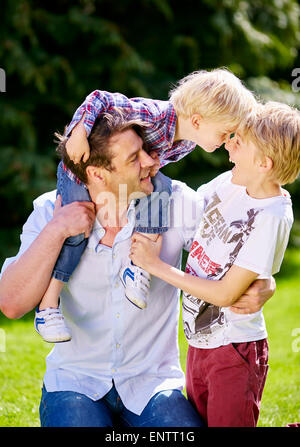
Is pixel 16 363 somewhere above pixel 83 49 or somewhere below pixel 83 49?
below

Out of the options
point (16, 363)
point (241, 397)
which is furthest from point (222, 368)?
point (16, 363)

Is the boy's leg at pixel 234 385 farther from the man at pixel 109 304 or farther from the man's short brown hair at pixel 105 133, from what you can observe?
the man's short brown hair at pixel 105 133

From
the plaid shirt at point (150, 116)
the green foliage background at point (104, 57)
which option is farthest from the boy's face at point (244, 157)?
the green foliage background at point (104, 57)

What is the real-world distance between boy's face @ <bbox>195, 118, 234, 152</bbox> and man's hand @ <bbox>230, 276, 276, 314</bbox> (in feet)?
2.48

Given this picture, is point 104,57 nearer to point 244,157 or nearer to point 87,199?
point 87,199

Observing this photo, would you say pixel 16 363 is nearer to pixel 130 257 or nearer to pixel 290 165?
pixel 130 257

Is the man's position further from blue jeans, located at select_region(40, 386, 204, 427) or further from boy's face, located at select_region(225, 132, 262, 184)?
boy's face, located at select_region(225, 132, 262, 184)

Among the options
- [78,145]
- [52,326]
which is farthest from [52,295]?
[78,145]

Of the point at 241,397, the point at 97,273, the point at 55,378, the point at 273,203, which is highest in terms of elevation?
the point at 273,203

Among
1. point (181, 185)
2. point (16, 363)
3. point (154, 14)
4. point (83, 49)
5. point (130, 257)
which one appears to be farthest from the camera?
point (154, 14)

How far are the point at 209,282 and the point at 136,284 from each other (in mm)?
279

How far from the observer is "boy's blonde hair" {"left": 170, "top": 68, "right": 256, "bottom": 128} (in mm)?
2535

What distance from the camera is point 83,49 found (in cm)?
708

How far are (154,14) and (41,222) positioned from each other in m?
5.87
